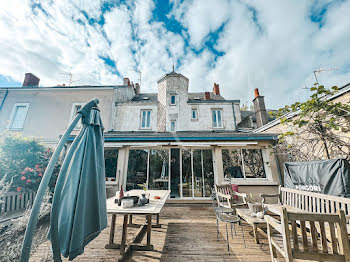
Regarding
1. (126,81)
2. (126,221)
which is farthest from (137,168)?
(126,81)

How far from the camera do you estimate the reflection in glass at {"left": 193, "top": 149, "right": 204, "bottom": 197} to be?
23.3 feet

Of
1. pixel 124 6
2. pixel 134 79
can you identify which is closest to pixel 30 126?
pixel 134 79

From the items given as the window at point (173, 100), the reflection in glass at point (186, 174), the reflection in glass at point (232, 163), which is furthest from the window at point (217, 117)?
the reflection in glass at point (186, 174)

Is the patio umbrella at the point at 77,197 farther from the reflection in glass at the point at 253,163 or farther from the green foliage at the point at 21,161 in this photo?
the reflection in glass at the point at 253,163

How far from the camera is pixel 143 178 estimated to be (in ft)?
24.1

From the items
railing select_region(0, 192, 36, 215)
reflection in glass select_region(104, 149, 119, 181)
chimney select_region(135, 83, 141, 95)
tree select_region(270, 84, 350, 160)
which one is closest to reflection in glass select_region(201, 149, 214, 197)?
tree select_region(270, 84, 350, 160)

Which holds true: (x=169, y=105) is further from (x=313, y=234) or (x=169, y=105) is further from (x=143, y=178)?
(x=313, y=234)

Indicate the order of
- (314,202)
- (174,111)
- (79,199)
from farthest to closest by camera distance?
1. (174,111)
2. (314,202)
3. (79,199)

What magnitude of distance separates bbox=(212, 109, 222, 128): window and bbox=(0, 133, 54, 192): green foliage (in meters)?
12.1

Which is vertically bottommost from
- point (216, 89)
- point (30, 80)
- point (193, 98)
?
point (193, 98)

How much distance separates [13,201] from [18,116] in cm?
1133

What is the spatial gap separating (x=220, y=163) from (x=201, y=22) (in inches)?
242

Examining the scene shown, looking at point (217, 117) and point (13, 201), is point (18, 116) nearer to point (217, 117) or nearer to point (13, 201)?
point (13, 201)

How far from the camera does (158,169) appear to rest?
7.48 metres
